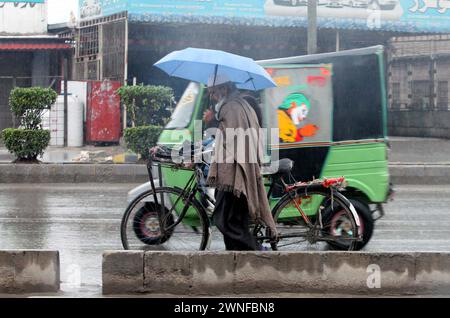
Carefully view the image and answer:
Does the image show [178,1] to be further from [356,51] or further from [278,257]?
[278,257]

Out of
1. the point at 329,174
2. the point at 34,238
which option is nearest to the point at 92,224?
the point at 34,238

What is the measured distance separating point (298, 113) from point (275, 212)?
146cm

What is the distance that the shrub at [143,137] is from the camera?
57.3ft

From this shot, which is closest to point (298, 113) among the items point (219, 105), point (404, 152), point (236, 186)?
point (219, 105)

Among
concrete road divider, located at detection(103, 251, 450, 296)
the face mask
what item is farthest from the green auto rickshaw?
concrete road divider, located at detection(103, 251, 450, 296)

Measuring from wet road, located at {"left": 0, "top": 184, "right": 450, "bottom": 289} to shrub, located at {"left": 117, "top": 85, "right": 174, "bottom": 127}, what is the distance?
9.45 ft

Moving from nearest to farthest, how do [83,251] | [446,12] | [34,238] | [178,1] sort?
[83,251], [34,238], [178,1], [446,12]

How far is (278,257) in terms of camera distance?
695cm

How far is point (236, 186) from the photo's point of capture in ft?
23.6

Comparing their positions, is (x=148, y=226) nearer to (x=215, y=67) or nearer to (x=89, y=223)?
(x=215, y=67)

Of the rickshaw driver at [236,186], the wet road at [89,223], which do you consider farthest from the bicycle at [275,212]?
the wet road at [89,223]

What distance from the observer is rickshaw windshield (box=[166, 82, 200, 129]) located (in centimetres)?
1002

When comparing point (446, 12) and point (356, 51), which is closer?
point (356, 51)

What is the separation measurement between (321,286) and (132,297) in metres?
1.54
